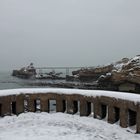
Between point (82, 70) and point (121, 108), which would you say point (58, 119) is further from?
point (82, 70)

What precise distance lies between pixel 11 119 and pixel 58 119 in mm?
1764

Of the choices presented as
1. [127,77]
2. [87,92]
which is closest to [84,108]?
[87,92]

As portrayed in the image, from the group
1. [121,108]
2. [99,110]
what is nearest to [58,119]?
[99,110]

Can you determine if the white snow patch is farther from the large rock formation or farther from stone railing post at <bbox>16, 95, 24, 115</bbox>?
the large rock formation

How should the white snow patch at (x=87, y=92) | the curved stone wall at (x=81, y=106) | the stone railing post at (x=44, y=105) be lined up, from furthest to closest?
the stone railing post at (x=44, y=105), the curved stone wall at (x=81, y=106), the white snow patch at (x=87, y=92)

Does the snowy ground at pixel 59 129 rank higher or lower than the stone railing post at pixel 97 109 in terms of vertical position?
lower

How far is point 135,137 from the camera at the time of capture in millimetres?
9062

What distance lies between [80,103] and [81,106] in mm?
132

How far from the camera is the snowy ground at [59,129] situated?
29.4ft

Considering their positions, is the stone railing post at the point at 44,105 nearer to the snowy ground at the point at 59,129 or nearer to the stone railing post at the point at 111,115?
the snowy ground at the point at 59,129

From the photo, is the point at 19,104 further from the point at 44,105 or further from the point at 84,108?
the point at 84,108

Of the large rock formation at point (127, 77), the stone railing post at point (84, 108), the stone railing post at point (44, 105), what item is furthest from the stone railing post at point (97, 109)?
the large rock formation at point (127, 77)

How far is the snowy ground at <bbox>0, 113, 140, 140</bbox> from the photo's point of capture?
8.96 m

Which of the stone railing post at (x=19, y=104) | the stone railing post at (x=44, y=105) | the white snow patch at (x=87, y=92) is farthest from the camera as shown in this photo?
the stone railing post at (x=44, y=105)
